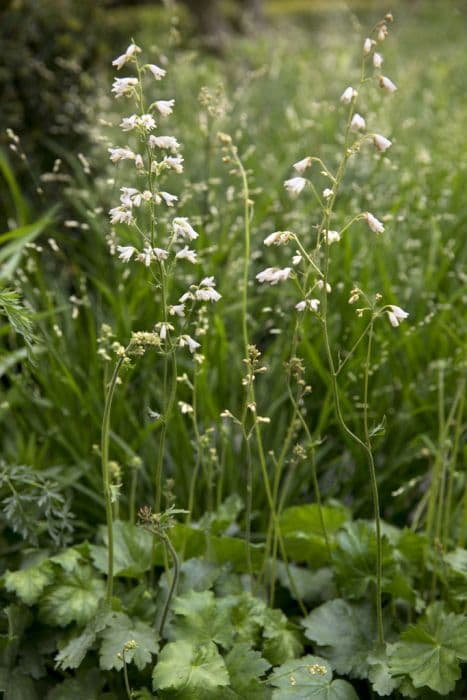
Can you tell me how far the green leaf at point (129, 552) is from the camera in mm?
1967

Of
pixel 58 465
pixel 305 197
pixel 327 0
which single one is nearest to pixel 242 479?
pixel 58 465

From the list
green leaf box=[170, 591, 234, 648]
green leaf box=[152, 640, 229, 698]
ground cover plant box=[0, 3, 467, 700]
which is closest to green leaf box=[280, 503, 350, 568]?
ground cover plant box=[0, 3, 467, 700]

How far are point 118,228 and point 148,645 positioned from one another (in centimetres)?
169

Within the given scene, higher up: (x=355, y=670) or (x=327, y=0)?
(x=327, y=0)

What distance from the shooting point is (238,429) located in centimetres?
268

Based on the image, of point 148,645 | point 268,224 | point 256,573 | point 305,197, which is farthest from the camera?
point 305,197

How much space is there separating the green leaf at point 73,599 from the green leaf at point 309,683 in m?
0.43

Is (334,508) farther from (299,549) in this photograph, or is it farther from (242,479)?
(242,479)

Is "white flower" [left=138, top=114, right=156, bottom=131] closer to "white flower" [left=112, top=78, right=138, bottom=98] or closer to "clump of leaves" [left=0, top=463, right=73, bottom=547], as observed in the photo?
"white flower" [left=112, top=78, right=138, bottom=98]

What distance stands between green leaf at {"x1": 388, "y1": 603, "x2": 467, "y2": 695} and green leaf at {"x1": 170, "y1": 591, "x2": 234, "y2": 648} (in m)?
0.35

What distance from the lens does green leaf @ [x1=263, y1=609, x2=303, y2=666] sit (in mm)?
1825

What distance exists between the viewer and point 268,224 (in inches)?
117

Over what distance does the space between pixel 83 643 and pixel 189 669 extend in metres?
0.24

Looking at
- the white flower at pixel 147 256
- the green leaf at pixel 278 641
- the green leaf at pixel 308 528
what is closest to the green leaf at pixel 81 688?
the green leaf at pixel 278 641
